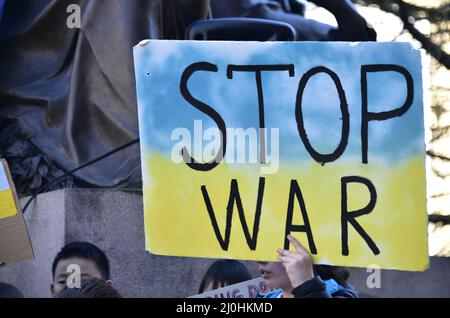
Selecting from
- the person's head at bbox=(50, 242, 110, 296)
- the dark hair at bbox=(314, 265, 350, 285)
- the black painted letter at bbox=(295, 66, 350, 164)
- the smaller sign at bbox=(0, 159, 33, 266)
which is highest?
the black painted letter at bbox=(295, 66, 350, 164)

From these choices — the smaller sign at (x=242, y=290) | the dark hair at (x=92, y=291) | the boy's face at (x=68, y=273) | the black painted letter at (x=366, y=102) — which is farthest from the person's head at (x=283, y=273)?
the black painted letter at (x=366, y=102)

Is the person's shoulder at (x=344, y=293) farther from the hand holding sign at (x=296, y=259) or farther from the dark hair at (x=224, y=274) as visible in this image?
the dark hair at (x=224, y=274)

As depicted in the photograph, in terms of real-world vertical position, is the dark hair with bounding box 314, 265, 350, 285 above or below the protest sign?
below

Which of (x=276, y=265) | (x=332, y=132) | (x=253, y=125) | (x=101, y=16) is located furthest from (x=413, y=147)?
(x=101, y=16)

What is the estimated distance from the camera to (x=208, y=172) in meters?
4.34

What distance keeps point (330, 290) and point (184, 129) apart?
2.63 feet

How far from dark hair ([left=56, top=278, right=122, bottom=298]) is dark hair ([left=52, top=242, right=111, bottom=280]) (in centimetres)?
11

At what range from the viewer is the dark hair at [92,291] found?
5.24 metres

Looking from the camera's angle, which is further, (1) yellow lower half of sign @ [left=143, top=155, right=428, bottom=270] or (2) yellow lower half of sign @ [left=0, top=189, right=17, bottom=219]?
(2) yellow lower half of sign @ [left=0, top=189, right=17, bottom=219]

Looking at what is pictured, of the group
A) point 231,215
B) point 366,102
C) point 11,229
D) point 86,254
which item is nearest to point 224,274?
point 86,254

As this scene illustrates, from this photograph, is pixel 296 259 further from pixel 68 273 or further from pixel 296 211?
pixel 68 273

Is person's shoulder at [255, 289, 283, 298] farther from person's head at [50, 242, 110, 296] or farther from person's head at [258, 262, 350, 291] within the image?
person's head at [50, 242, 110, 296]

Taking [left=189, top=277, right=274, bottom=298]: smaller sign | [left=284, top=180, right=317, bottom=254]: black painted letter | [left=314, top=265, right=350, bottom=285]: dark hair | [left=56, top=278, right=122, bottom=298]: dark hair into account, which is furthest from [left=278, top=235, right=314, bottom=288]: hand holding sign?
[left=56, top=278, right=122, bottom=298]: dark hair

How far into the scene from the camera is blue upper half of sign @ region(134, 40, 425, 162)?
4230mm
